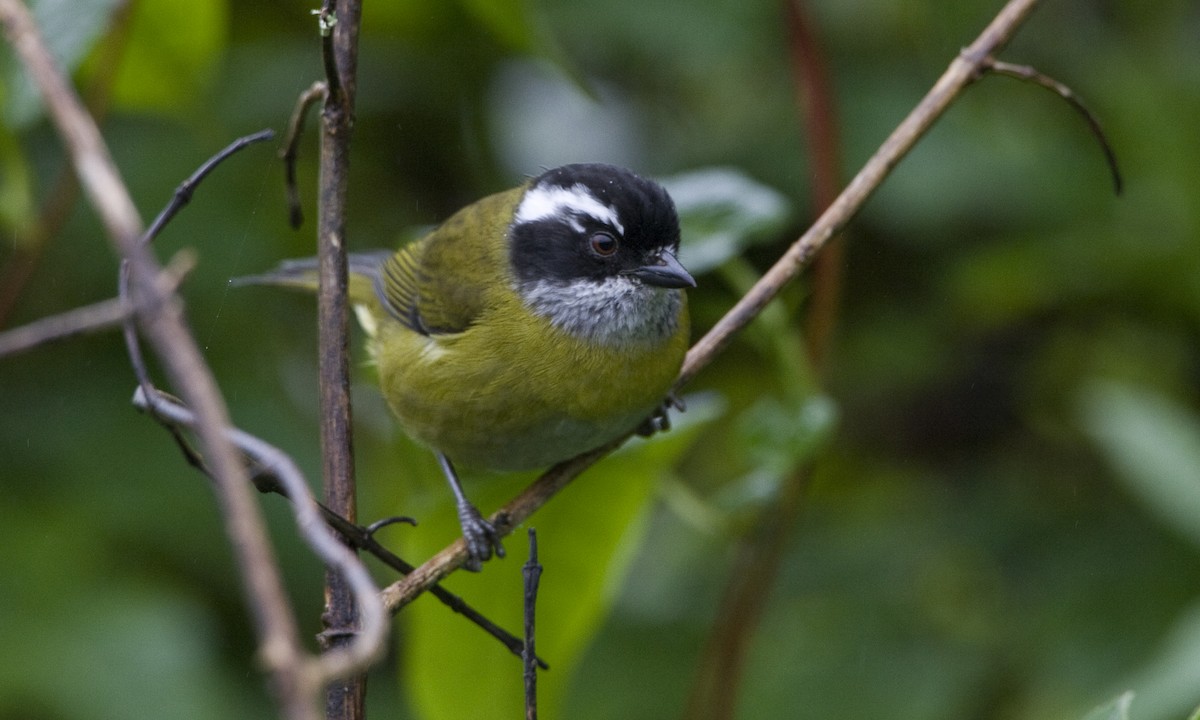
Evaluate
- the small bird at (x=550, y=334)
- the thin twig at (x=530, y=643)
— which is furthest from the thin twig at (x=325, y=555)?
the small bird at (x=550, y=334)

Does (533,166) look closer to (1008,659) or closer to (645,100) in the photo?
(645,100)

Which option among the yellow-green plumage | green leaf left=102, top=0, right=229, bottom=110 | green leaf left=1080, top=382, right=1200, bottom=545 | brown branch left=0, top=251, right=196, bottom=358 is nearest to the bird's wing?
the yellow-green plumage

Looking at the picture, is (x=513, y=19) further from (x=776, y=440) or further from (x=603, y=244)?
(x=776, y=440)

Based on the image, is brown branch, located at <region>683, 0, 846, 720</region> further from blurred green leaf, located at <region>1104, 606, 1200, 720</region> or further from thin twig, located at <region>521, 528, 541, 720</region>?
thin twig, located at <region>521, 528, 541, 720</region>

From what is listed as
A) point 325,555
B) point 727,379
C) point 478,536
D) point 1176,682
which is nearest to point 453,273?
point 478,536

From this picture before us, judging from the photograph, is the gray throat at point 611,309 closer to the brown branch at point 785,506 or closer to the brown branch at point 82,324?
the brown branch at point 785,506

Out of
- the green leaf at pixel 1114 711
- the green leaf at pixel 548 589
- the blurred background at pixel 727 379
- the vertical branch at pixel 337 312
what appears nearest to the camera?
the green leaf at pixel 1114 711

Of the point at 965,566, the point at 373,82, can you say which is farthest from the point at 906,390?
the point at 373,82

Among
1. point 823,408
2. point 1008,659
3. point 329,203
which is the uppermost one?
point 329,203

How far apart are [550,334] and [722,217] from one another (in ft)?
1.69

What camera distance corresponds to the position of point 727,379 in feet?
15.2

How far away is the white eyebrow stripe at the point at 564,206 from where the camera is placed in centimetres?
317

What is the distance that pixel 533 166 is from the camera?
4.58 meters

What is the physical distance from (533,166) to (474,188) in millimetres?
236
